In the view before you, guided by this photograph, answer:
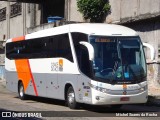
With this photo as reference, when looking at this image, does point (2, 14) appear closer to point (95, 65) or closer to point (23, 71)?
point (23, 71)

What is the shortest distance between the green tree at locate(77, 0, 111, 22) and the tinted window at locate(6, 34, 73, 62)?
9178mm

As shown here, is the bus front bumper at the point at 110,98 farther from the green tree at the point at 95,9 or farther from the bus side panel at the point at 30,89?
the green tree at the point at 95,9

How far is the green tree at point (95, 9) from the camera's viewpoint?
3172cm

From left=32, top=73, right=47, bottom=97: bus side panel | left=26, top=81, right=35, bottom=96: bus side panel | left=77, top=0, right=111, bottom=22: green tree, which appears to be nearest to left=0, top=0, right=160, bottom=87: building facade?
left=77, top=0, right=111, bottom=22: green tree

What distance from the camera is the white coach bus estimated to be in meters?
15.6

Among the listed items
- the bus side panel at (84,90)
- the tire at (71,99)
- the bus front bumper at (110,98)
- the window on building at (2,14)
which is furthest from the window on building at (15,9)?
the bus front bumper at (110,98)

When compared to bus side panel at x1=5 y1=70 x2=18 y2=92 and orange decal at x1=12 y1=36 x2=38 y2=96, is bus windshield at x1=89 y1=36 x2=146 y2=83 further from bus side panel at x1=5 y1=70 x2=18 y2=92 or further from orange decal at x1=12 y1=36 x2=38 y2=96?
bus side panel at x1=5 y1=70 x2=18 y2=92

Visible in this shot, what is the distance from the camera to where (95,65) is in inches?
616

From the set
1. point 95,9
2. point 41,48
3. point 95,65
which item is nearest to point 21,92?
point 41,48

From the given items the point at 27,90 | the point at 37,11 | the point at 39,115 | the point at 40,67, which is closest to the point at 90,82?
the point at 39,115

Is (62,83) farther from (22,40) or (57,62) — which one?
(22,40)

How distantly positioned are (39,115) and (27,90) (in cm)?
770

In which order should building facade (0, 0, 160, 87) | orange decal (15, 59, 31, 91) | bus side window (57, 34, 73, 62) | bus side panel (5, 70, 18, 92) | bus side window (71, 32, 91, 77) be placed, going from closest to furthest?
bus side window (71, 32, 91, 77), bus side window (57, 34, 73, 62), orange decal (15, 59, 31, 91), bus side panel (5, 70, 18, 92), building facade (0, 0, 160, 87)

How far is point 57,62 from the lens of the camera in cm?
1866
